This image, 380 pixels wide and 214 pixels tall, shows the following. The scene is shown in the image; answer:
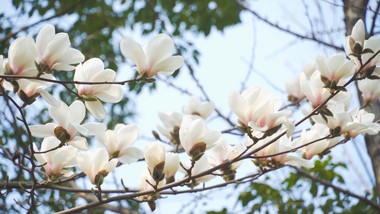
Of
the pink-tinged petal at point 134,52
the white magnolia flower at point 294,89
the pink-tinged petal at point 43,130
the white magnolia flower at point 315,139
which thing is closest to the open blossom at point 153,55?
the pink-tinged petal at point 134,52

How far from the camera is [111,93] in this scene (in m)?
0.90

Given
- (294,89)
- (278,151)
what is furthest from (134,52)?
(294,89)

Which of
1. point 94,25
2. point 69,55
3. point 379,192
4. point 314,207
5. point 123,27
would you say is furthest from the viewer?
point 123,27

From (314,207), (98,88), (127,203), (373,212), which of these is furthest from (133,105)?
(98,88)

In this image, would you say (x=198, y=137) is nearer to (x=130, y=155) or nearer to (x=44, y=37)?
(x=130, y=155)

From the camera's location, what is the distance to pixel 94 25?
9.57ft

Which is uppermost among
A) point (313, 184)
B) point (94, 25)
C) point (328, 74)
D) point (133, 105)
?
point (94, 25)

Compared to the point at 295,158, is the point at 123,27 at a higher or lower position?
higher

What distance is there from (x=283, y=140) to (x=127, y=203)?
175 cm

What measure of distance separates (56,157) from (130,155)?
0.54 ft

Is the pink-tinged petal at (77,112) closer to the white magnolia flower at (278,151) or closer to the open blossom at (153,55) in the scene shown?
the open blossom at (153,55)

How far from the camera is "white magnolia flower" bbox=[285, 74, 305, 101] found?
63.7 inches

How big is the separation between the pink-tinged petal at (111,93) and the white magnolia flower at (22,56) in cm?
16

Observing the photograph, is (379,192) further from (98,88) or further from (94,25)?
(94,25)
